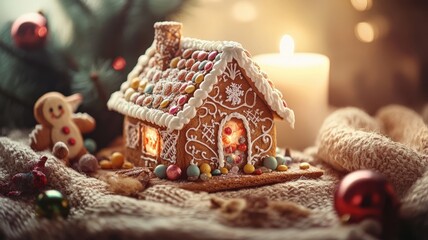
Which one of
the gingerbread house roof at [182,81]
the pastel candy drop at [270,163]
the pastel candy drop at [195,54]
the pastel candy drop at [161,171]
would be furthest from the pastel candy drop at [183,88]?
the pastel candy drop at [270,163]

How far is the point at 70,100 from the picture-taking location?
2.10 meters

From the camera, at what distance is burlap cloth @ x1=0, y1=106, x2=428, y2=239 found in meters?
1.38

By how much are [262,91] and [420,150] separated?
1.68 ft

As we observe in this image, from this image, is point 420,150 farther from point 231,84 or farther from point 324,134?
point 231,84

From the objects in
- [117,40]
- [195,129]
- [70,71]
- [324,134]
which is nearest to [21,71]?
[70,71]

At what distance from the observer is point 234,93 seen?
71.4 inches

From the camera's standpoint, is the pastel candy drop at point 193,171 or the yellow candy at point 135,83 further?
the yellow candy at point 135,83

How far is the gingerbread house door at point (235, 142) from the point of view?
1.83 meters

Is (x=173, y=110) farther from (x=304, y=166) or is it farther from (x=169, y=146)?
(x=304, y=166)

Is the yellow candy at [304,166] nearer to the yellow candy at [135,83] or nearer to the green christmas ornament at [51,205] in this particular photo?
the yellow candy at [135,83]

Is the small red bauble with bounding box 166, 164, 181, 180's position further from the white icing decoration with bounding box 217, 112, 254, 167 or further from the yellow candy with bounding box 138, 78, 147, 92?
the yellow candy with bounding box 138, 78, 147, 92

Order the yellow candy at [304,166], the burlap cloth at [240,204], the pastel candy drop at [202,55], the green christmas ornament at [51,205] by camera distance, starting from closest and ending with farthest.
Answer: the burlap cloth at [240,204], the green christmas ornament at [51,205], the pastel candy drop at [202,55], the yellow candy at [304,166]

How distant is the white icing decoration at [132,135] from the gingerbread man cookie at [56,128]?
131 mm

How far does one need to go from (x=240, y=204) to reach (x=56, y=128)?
29.7 inches
